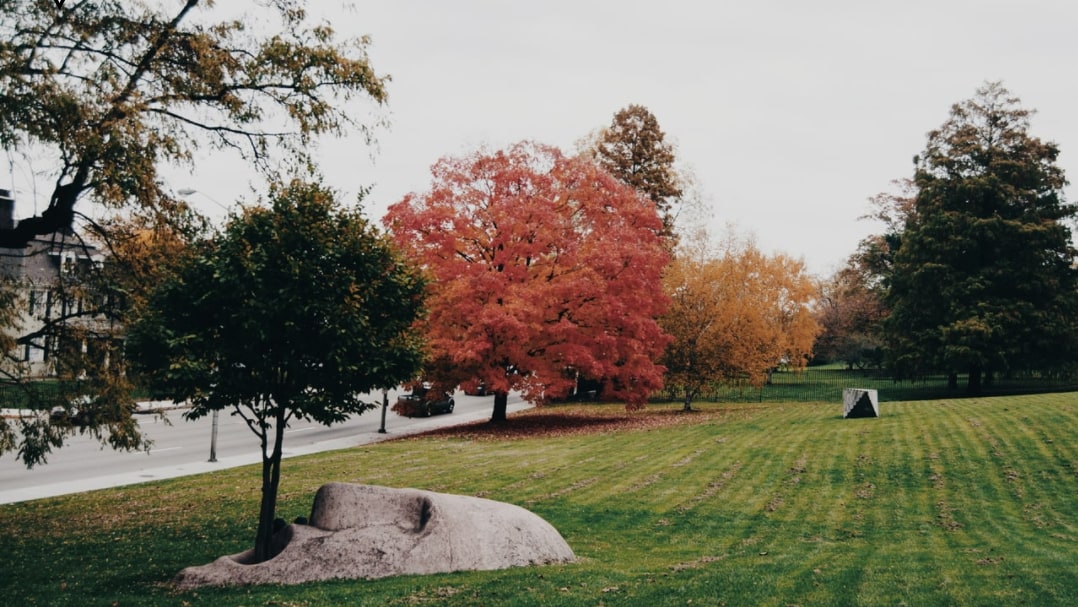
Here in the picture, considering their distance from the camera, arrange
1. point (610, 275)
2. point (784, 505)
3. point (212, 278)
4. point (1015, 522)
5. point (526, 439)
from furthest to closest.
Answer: point (610, 275) < point (526, 439) < point (784, 505) < point (1015, 522) < point (212, 278)

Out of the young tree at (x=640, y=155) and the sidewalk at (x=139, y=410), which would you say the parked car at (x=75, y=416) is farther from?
the young tree at (x=640, y=155)

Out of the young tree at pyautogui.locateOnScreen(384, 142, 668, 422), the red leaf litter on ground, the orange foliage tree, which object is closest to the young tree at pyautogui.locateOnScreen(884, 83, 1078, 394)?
the orange foliage tree

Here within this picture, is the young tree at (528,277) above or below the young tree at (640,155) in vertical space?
below

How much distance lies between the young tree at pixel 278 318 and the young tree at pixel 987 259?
34.1 m

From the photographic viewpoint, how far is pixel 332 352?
9.70 metres

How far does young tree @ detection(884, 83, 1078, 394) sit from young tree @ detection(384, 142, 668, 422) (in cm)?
1732

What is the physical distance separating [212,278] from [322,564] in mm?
3664

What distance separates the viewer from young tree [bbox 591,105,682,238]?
5062cm

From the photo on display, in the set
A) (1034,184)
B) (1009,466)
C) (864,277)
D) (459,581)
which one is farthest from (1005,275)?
(459,581)

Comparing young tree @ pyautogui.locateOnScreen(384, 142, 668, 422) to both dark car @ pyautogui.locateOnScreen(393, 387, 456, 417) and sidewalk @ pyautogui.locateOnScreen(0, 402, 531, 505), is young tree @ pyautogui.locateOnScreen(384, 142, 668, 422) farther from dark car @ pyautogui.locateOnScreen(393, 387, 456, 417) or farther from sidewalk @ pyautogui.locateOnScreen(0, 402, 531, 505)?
sidewalk @ pyautogui.locateOnScreen(0, 402, 531, 505)

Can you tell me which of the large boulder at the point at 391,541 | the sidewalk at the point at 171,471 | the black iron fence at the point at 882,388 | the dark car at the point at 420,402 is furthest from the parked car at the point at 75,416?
the black iron fence at the point at 882,388

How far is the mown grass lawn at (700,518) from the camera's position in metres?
8.55

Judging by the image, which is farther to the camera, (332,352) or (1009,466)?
(1009,466)

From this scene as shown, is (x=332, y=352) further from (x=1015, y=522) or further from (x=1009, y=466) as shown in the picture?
(x=1009, y=466)
